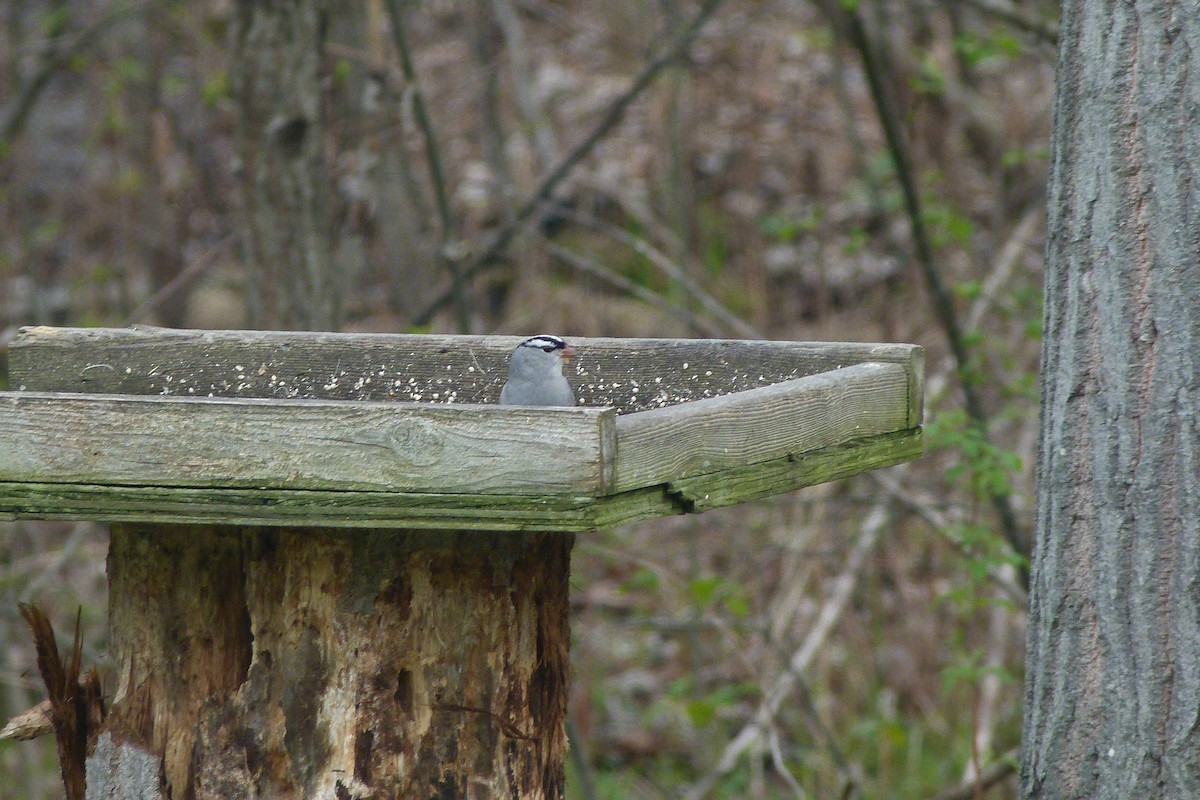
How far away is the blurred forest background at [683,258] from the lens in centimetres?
422

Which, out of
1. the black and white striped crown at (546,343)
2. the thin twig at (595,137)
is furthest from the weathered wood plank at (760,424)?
the thin twig at (595,137)

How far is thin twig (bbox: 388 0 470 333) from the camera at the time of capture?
396 cm

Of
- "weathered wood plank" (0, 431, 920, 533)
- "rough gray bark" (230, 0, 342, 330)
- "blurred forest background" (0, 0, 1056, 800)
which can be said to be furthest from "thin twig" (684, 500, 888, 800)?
"weathered wood plank" (0, 431, 920, 533)

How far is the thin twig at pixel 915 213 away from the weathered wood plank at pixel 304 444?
2590 mm

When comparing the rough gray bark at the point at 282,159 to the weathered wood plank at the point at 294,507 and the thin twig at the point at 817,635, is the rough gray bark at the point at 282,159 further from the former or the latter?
the thin twig at the point at 817,635

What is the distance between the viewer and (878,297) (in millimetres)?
6434

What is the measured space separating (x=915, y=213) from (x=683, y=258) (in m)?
1.86

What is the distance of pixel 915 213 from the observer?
416cm

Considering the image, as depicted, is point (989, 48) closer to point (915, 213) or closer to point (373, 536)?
point (915, 213)

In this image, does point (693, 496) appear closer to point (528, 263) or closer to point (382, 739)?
point (382, 739)

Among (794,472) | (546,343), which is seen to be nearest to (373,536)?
(546,343)

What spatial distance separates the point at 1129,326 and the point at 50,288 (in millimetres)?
6580

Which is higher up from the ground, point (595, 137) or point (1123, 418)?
point (595, 137)

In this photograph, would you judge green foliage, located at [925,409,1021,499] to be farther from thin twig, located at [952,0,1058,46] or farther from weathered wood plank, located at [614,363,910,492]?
thin twig, located at [952,0,1058,46]
